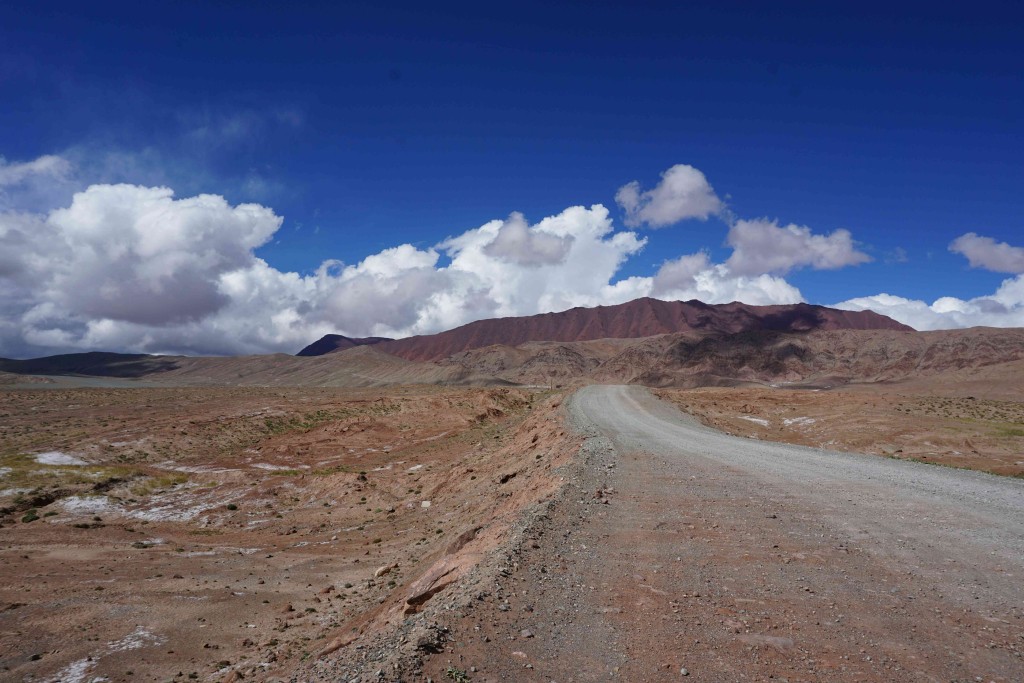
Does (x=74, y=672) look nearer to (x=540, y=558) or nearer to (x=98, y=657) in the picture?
(x=98, y=657)

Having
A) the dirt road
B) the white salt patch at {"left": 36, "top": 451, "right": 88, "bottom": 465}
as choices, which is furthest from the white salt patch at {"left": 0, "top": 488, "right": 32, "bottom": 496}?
the dirt road

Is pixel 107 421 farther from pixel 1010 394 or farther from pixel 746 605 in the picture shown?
pixel 1010 394

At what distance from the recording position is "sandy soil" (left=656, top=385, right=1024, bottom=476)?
2759 centimetres

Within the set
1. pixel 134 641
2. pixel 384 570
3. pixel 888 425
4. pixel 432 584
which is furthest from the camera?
pixel 888 425

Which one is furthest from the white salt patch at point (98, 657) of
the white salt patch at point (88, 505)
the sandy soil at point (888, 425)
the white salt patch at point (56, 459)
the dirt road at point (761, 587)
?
the sandy soil at point (888, 425)

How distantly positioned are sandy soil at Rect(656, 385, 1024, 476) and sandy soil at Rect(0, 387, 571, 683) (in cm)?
1717

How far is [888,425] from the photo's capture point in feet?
114

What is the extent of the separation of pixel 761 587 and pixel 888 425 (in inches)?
Answer: 1378

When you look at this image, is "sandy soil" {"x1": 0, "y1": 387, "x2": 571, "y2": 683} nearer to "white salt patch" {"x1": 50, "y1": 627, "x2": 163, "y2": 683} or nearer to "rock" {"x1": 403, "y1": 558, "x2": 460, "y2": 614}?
"white salt patch" {"x1": 50, "y1": 627, "x2": 163, "y2": 683}

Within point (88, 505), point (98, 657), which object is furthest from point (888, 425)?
point (88, 505)

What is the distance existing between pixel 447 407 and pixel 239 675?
38.0m

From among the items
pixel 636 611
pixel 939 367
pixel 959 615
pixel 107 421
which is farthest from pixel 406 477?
pixel 939 367

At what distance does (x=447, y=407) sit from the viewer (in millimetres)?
48656

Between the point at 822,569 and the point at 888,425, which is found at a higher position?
the point at 822,569
